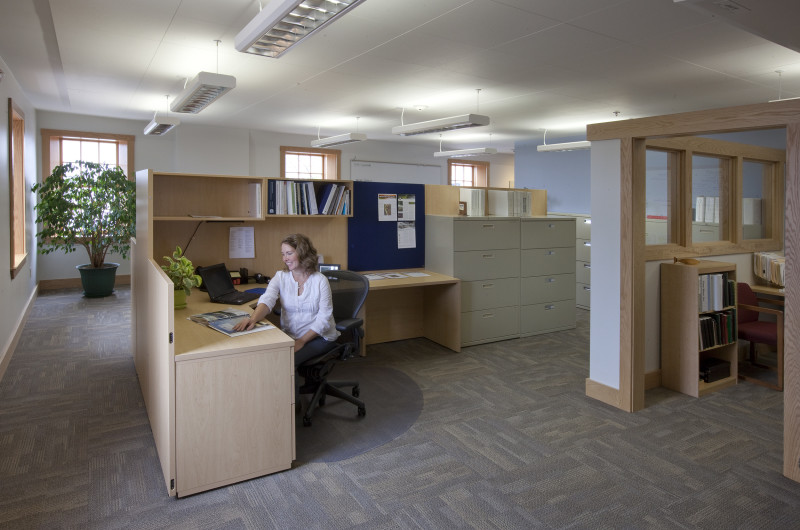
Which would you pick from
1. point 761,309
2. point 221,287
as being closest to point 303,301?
point 221,287

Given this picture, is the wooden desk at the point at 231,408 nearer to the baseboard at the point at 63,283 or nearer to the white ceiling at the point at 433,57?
the white ceiling at the point at 433,57

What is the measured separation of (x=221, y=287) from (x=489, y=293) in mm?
2360

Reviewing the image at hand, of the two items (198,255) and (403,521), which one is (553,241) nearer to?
(198,255)

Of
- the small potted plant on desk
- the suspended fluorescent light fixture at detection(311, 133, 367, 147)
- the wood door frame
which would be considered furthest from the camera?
the suspended fluorescent light fixture at detection(311, 133, 367, 147)

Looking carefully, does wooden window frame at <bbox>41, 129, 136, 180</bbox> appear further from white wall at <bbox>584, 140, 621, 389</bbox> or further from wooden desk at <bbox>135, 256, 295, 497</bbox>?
white wall at <bbox>584, 140, 621, 389</bbox>

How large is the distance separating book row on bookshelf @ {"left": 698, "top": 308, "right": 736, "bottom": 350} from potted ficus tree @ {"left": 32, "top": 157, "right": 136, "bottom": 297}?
6.45m

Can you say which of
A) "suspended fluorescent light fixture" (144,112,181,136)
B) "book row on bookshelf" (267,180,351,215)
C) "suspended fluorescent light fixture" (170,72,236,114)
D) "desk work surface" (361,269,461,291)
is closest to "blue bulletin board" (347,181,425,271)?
"desk work surface" (361,269,461,291)

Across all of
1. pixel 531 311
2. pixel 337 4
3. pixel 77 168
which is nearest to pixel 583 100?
pixel 531 311

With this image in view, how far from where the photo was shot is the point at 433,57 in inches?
177

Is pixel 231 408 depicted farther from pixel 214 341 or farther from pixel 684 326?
pixel 684 326

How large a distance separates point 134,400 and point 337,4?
279 cm

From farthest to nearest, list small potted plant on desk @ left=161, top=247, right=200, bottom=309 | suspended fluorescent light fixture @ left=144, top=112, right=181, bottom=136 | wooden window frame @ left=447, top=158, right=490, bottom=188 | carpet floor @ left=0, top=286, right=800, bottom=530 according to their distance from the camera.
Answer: wooden window frame @ left=447, top=158, right=490, bottom=188 → suspended fluorescent light fixture @ left=144, top=112, right=181, bottom=136 → small potted plant on desk @ left=161, top=247, right=200, bottom=309 → carpet floor @ left=0, top=286, right=800, bottom=530

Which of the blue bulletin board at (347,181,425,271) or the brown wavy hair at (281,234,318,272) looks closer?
the brown wavy hair at (281,234,318,272)

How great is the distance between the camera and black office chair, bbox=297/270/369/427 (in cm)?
305
